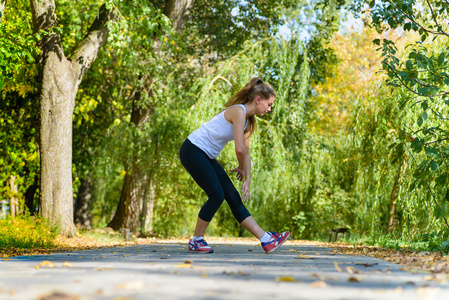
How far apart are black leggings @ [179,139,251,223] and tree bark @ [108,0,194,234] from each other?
662 centimetres

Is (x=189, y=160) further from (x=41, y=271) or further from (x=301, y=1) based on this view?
(x=301, y=1)

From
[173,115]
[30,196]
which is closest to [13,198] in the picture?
[30,196]

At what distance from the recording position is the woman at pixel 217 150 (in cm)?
526

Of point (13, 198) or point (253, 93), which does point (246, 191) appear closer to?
point (253, 93)

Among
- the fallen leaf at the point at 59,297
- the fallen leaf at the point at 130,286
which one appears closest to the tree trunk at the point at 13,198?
the fallen leaf at the point at 130,286

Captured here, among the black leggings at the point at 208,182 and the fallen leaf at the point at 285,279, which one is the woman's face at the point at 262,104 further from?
the fallen leaf at the point at 285,279

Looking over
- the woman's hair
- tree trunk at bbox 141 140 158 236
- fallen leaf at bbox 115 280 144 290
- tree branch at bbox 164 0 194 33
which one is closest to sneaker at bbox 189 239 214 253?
the woman's hair

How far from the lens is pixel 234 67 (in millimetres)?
12383

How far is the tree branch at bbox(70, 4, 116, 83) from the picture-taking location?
9.58m

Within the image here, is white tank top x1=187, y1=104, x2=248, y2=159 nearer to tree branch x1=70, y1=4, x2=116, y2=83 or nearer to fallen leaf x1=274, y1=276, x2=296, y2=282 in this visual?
fallen leaf x1=274, y1=276, x2=296, y2=282

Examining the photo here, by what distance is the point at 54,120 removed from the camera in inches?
358

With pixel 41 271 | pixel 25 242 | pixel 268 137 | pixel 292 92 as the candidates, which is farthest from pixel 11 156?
pixel 41 271

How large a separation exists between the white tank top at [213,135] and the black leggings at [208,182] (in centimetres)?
6

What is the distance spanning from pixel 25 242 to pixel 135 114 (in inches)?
241
